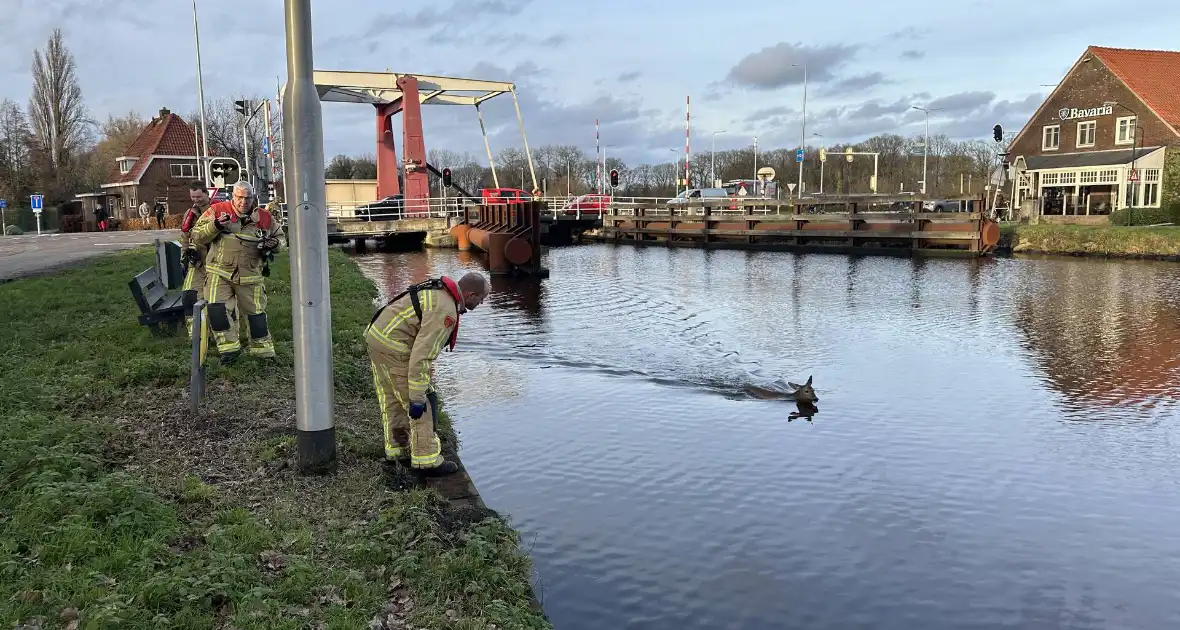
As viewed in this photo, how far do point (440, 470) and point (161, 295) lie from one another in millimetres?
5231

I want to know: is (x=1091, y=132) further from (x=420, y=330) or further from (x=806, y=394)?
(x=420, y=330)

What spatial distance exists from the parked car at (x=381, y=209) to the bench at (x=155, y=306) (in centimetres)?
2621

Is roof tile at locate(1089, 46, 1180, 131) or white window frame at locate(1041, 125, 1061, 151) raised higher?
roof tile at locate(1089, 46, 1180, 131)

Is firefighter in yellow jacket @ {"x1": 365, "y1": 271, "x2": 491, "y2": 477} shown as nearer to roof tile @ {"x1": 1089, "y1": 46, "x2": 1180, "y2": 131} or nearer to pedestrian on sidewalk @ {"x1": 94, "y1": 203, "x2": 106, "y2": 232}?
roof tile @ {"x1": 1089, "y1": 46, "x2": 1180, "y2": 131}

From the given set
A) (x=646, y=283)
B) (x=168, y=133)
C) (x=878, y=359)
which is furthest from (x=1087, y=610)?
(x=168, y=133)

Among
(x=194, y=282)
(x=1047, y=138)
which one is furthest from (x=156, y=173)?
(x=194, y=282)

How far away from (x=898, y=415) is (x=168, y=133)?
61.1 metres

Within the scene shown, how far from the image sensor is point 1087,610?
4457 mm

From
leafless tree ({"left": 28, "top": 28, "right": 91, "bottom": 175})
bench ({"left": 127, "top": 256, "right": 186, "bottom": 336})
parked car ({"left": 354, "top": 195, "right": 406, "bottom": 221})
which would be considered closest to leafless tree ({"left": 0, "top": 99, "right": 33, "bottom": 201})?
leafless tree ({"left": 28, "top": 28, "right": 91, "bottom": 175})

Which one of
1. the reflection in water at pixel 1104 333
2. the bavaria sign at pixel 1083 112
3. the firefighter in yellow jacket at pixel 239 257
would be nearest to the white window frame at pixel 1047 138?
the bavaria sign at pixel 1083 112

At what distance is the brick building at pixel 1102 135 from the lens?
39469 millimetres

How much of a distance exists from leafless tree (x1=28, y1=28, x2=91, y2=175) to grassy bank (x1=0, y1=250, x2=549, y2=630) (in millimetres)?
61409

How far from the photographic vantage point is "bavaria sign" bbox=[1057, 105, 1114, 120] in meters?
42.2

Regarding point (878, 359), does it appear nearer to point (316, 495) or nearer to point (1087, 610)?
point (1087, 610)
